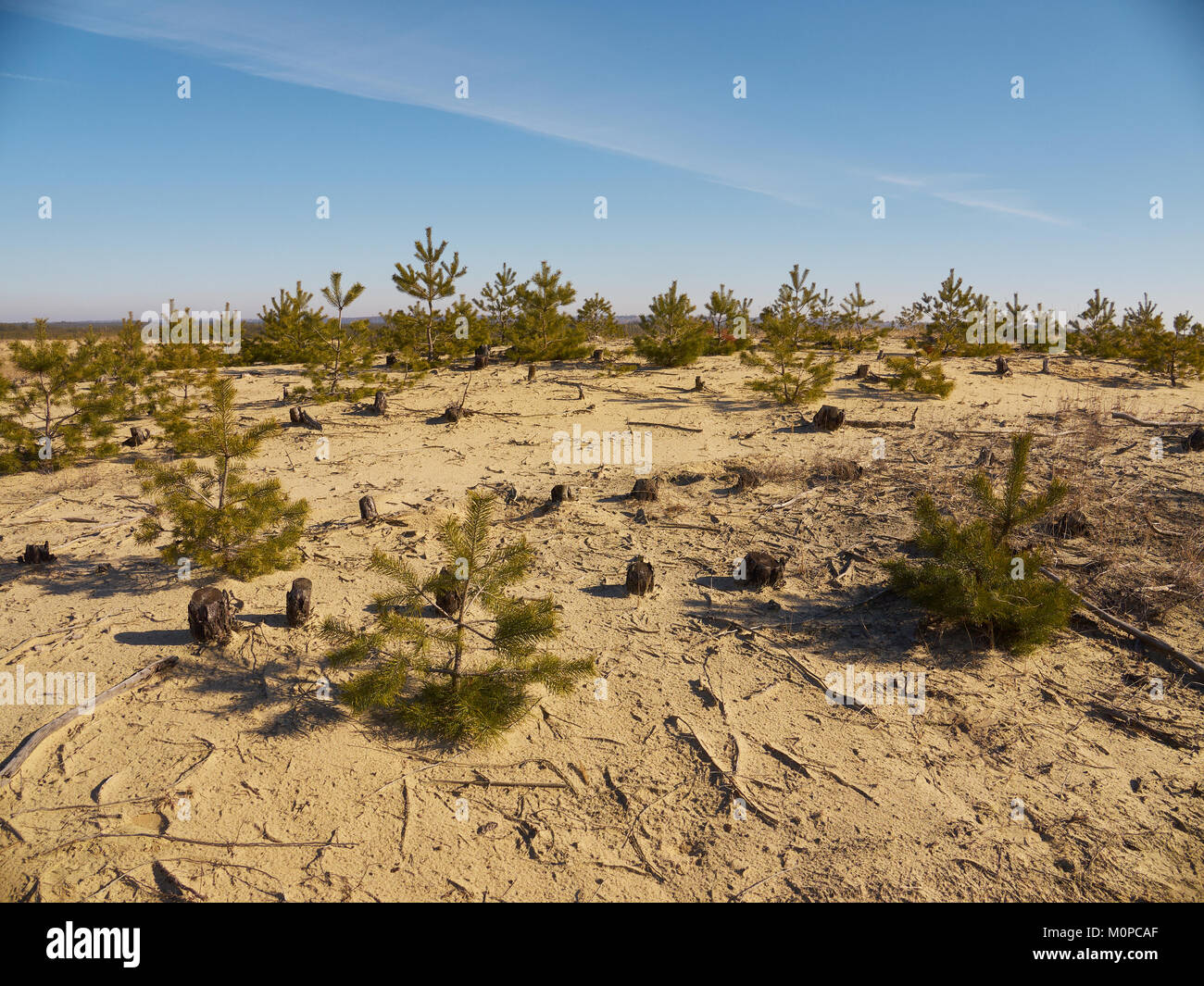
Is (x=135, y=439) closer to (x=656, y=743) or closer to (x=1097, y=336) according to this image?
(x=656, y=743)

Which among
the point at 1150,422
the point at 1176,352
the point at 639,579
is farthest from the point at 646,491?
the point at 1176,352

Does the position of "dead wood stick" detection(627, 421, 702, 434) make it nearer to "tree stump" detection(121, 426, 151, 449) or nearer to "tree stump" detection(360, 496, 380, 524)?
"tree stump" detection(360, 496, 380, 524)

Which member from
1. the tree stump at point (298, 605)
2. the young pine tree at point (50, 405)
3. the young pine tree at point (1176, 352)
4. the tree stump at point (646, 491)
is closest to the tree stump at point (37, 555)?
the tree stump at point (298, 605)

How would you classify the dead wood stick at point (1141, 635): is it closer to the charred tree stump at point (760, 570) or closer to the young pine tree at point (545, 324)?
the charred tree stump at point (760, 570)

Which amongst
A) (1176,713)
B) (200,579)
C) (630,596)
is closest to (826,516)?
(630,596)

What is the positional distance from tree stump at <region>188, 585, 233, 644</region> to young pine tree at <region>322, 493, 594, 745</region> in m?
1.31

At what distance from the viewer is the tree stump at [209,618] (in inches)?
177

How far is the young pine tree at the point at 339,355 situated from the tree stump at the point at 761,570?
984cm

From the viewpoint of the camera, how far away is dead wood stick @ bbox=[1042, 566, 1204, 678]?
420 cm

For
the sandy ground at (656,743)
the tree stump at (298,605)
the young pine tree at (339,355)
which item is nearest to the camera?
the sandy ground at (656,743)

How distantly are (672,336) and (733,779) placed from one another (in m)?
14.3

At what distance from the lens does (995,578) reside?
4.43 metres

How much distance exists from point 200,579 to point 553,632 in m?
3.78
